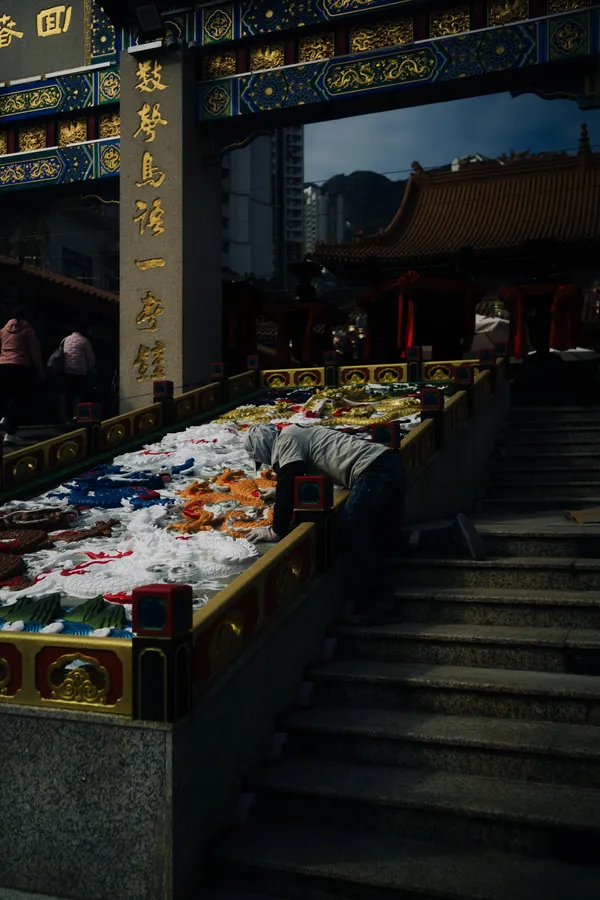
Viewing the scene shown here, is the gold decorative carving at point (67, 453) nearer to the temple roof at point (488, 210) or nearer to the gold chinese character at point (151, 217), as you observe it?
the gold chinese character at point (151, 217)

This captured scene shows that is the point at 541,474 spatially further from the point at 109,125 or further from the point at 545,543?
the point at 109,125

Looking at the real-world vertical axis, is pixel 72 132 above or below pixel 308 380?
above

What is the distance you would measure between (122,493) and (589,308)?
16.8 m

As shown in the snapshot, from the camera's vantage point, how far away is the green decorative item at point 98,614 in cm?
466

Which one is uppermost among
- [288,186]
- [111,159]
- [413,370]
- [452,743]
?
[288,186]

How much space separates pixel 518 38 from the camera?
1166 cm

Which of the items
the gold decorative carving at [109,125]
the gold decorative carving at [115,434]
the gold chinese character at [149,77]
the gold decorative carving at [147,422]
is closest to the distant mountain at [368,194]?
the gold decorative carving at [109,125]

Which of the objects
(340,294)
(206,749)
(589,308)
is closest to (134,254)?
(206,749)

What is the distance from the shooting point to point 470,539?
Answer: 237 inches

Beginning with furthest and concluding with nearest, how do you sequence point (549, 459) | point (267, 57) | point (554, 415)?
point (267, 57) < point (554, 415) < point (549, 459)

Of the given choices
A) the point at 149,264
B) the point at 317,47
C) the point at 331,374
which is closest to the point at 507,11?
the point at 317,47

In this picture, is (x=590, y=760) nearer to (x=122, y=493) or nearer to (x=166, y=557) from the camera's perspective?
(x=166, y=557)

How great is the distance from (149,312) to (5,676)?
982 centimetres

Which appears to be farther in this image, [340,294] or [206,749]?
[340,294]
